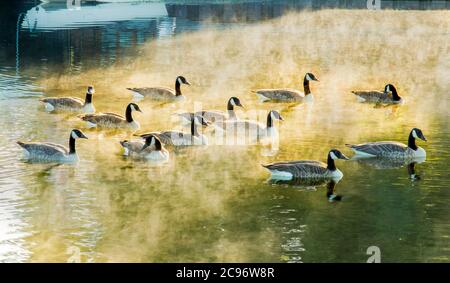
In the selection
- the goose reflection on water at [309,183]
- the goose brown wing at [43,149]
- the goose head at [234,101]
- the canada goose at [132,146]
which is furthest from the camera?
the goose head at [234,101]

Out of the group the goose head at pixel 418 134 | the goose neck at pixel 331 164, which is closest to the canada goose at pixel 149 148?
the goose neck at pixel 331 164

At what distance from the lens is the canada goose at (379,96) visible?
2438 centimetres

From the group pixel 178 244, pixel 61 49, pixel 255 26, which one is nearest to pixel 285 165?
pixel 178 244

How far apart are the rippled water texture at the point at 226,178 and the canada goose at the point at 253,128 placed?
78 centimetres

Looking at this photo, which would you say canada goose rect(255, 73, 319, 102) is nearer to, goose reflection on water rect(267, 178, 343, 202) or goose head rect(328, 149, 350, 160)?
goose head rect(328, 149, 350, 160)

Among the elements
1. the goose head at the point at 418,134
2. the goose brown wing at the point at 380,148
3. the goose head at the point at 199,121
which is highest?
the goose head at the point at 418,134

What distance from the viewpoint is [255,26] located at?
41531 mm

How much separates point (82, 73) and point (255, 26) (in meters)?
14.1

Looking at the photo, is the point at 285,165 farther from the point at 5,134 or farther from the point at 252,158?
the point at 5,134

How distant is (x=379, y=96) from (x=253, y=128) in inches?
224

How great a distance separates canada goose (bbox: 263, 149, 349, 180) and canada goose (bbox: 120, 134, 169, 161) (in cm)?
249

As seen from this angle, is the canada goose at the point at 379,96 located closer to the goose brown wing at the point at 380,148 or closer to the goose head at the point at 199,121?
the goose head at the point at 199,121

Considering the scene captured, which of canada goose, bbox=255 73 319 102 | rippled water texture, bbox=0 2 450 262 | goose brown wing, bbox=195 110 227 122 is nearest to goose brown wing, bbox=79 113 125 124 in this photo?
rippled water texture, bbox=0 2 450 262

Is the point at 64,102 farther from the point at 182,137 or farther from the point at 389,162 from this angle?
the point at 389,162
